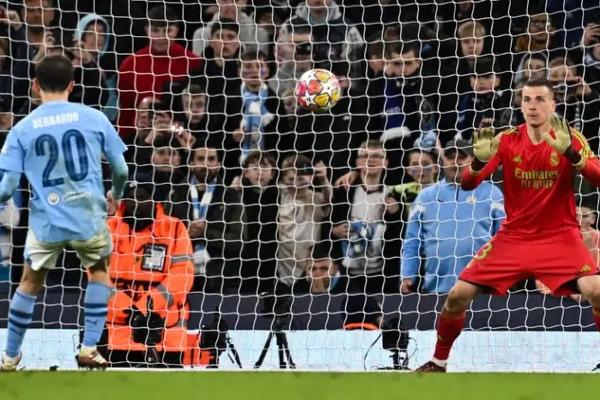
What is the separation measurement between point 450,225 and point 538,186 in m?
2.12

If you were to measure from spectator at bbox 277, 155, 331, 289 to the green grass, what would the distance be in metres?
3.67

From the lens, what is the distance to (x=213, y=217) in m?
9.68

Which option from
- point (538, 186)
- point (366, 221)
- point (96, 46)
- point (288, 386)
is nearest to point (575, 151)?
point (538, 186)

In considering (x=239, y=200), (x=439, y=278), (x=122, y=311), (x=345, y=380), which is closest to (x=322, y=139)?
(x=239, y=200)

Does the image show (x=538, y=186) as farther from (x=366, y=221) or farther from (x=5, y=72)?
(x=5, y=72)

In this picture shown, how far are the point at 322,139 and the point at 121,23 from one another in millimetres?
1757

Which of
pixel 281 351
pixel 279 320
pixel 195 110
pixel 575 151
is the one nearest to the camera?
pixel 575 151

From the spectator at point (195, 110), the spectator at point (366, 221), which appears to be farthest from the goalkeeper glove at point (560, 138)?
the spectator at point (195, 110)

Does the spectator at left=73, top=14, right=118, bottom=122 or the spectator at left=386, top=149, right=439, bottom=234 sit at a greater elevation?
the spectator at left=73, top=14, right=118, bottom=122

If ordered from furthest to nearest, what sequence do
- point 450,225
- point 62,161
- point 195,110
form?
point 195,110 < point 450,225 < point 62,161

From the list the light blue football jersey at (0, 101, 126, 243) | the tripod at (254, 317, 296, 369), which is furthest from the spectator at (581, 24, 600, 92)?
the light blue football jersey at (0, 101, 126, 243)

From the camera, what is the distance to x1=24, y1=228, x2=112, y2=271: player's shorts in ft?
21.5

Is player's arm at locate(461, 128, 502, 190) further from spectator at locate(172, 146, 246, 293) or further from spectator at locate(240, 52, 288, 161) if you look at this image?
spectator at locate(240, 52, 288, 161)

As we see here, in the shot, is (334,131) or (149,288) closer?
(149,288)
